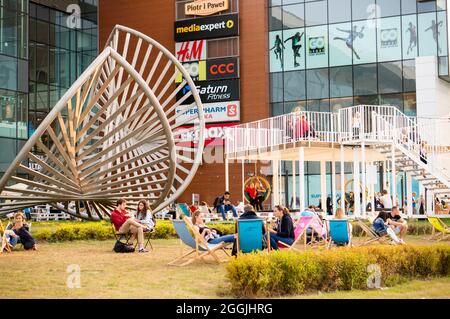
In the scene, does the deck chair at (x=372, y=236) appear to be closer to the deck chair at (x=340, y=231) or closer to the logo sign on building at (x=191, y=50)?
the deck chair at (x=340, y=231)

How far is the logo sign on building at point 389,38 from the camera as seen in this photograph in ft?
125

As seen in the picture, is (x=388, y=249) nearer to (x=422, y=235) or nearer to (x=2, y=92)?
(x=422, y=235)

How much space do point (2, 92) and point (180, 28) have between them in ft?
45.1

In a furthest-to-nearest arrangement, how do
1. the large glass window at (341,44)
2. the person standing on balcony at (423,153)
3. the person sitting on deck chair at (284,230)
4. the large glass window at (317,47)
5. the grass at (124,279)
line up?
the large glass window at (317,47)
the large glass window at (341,44)
the person standing on balcony at (423,153)
the person sitting on deck chair at (284,230)
the grass at (124,279)

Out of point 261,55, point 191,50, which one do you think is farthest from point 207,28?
point 261,55

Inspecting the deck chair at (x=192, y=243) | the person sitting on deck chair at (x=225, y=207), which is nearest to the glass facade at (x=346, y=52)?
the person sitting on deck chair at (x=225, y=207)

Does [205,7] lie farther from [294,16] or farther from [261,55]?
[294,16]

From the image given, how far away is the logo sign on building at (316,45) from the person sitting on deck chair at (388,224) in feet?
79.9

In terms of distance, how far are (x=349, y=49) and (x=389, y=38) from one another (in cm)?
229

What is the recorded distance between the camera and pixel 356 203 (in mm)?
25234

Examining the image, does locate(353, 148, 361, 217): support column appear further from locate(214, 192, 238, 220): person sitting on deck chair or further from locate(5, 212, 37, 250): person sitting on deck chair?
locate(5, 212, 37, 250): person sitting on deck chair

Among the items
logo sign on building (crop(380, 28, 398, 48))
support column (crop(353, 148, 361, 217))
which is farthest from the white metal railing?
logo sign on building (crop(380, 28, 398, 48))

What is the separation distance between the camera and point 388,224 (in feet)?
54.4
